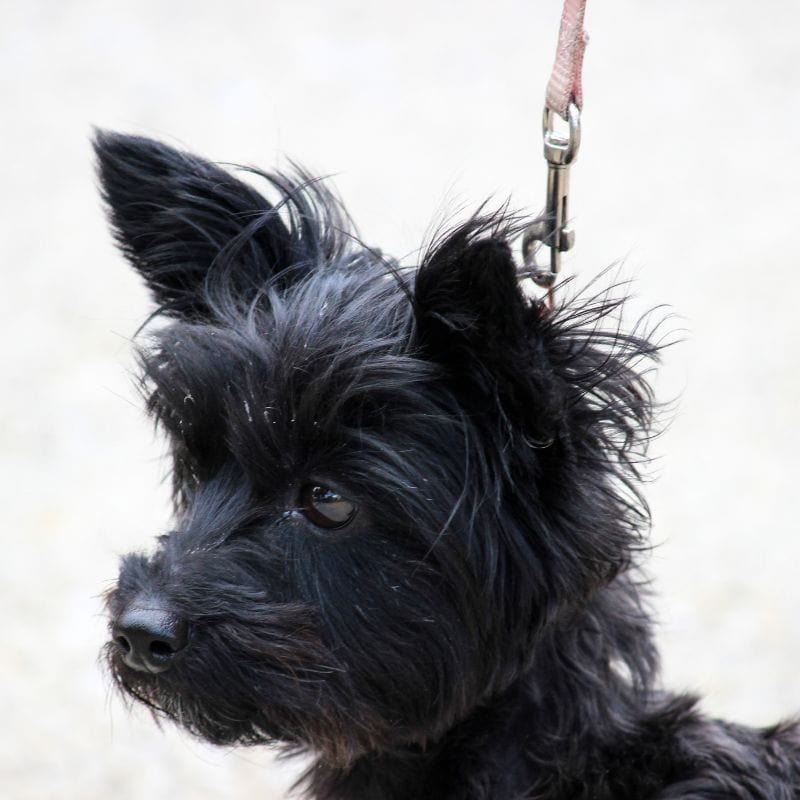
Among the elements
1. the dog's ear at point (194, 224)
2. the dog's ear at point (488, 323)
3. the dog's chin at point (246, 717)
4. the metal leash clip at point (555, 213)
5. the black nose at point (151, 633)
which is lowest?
the dog's chin at point (246, 717)

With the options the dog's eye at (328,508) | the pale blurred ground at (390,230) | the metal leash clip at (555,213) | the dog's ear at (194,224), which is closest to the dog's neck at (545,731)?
the dog's eye at (328,508)

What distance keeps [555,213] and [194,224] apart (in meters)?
0.98

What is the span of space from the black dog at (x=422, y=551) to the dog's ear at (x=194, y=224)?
221mm

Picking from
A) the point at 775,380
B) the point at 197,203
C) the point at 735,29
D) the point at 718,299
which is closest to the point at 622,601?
the point at 197,203

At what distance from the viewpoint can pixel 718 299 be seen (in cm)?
854

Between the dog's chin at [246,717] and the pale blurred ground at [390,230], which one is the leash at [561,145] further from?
the dog's chin at [246,717]

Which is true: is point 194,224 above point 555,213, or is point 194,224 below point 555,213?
below

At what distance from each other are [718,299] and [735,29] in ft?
16.7

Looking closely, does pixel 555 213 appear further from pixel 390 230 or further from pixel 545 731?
pixel 390 230

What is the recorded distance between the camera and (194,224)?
3252 mm

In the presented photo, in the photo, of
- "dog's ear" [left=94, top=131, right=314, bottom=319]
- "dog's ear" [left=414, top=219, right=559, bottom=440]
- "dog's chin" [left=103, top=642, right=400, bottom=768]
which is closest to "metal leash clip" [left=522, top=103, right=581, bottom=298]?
"dog's ear" [left=414, top=219, right=559, bottom=440]

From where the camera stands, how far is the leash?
297cm

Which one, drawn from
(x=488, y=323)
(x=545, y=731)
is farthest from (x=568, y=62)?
(x=545, y=731)

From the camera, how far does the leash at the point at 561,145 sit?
2.97m
